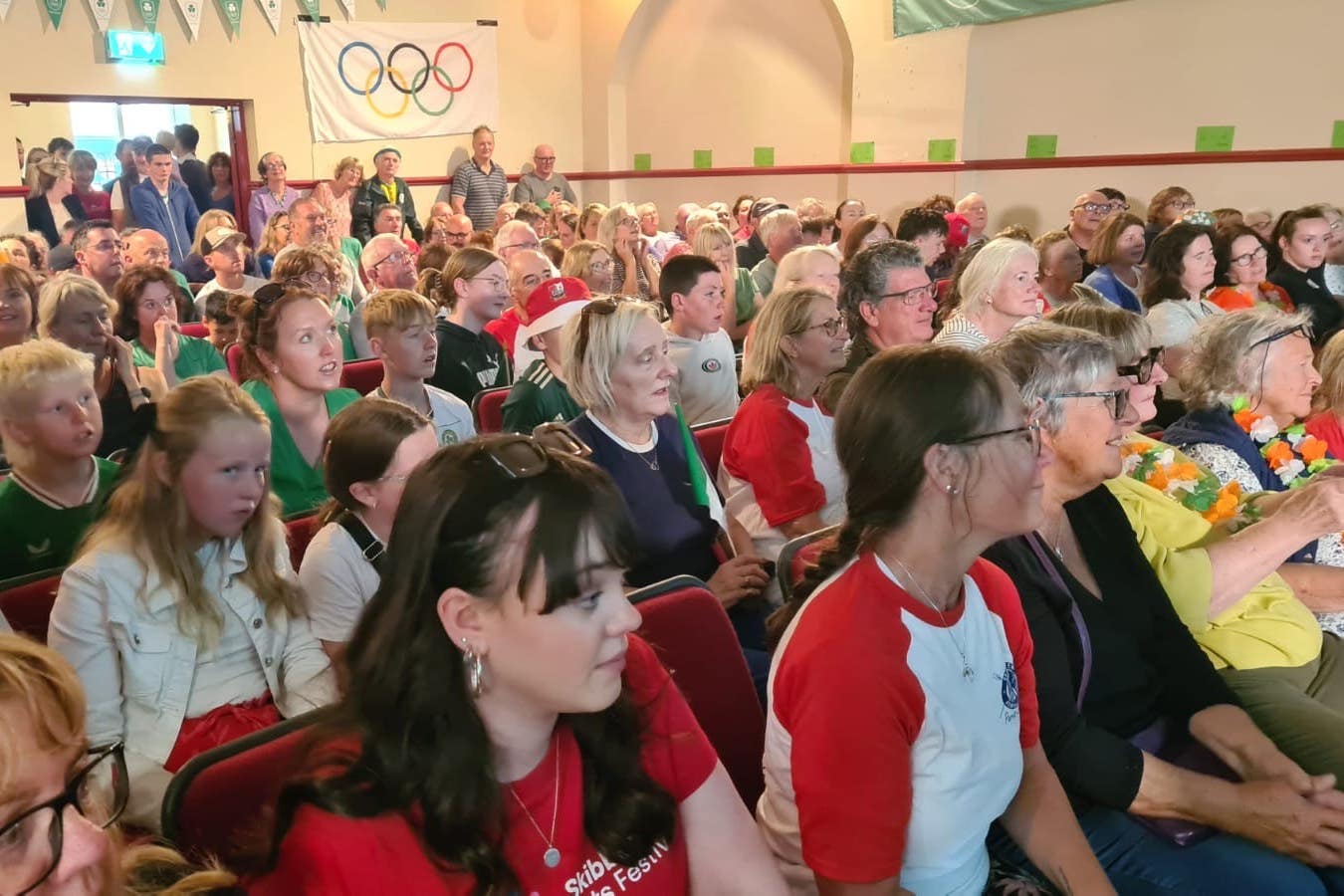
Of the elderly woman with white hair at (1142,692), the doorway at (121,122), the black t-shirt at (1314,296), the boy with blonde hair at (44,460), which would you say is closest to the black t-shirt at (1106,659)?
the elderly woman with white hair at (1142,692)

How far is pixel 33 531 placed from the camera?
2.46 m

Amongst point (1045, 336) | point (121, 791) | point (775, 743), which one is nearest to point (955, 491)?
point (775, 743)

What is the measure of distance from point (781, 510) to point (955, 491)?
1.37 metres

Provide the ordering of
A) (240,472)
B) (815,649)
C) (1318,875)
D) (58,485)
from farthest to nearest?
(58,485) → (240,472) → (1318,875) → (815,649)

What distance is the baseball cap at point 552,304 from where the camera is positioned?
365cm

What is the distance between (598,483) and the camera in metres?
1.16

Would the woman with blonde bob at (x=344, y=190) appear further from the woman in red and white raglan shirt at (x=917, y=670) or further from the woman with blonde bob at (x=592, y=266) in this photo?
the woman in red and white raglan shirt at (x=917, y=670)

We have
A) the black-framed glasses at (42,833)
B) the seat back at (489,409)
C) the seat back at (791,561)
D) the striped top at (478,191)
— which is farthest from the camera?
the striped top at (478,191)

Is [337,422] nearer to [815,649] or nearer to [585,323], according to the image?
[585,323]

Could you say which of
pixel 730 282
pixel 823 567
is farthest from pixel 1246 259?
pixel 823 567

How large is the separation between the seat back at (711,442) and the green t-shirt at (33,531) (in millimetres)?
1658

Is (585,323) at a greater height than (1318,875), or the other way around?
(585,323)

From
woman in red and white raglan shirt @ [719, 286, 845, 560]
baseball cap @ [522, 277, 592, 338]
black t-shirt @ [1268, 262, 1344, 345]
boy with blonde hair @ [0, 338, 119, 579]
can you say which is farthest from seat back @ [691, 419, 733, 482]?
black t-shirt @ [1268, 262, 1344, 345]

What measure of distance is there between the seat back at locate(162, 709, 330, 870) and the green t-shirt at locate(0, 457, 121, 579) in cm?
134
